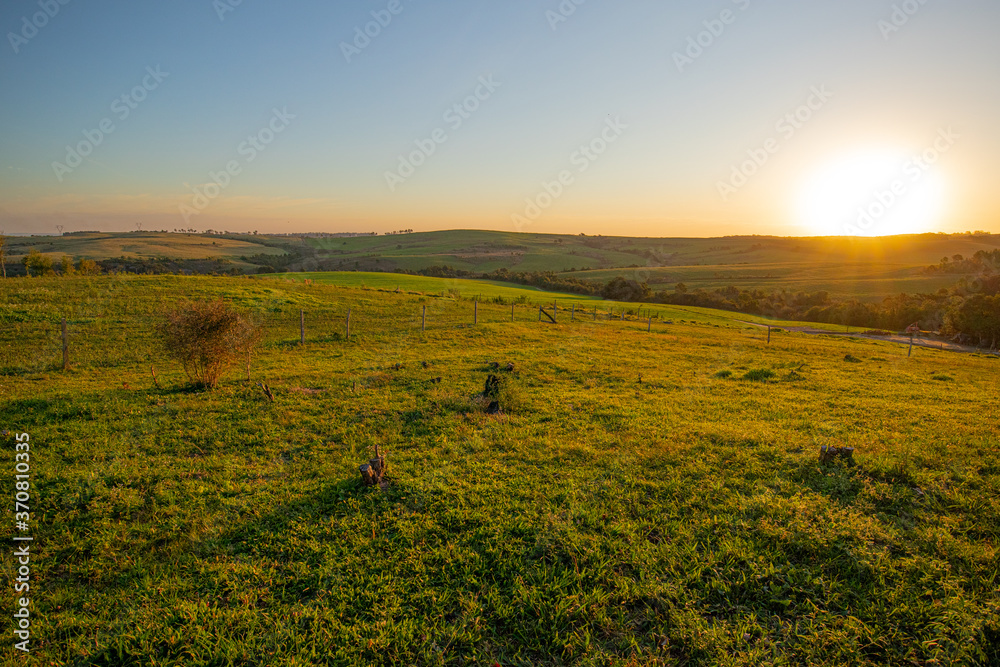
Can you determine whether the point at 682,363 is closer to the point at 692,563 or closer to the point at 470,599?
the point at 692,563

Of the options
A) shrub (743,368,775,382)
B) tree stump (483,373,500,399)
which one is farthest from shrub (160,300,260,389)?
shrub (743,368,775,382)

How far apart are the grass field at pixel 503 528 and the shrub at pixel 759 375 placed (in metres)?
3.17

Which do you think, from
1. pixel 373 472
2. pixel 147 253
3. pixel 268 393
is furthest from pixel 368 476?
pixel 147 253

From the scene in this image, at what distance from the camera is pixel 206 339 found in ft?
41.9

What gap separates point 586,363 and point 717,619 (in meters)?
14.0

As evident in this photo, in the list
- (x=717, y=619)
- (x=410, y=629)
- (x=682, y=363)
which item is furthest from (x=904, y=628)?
(x=682, y=363)

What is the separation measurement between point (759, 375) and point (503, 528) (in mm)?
14942

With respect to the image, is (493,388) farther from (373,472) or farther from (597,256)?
(597,256)

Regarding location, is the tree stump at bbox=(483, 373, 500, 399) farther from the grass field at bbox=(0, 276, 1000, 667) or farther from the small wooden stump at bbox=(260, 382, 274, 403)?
the small wooden stump at bbox=(260, 382, 274, 403)

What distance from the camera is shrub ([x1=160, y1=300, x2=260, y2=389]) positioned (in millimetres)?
12680

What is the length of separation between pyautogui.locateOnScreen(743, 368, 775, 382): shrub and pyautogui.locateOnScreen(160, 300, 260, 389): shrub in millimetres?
18055

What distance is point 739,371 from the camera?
1819cm

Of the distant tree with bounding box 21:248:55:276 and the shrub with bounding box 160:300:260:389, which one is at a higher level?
the distant tree with bounding box 21:248:55:276

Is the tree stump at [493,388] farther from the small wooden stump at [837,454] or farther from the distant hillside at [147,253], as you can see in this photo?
the distant hillside at [147,253]
